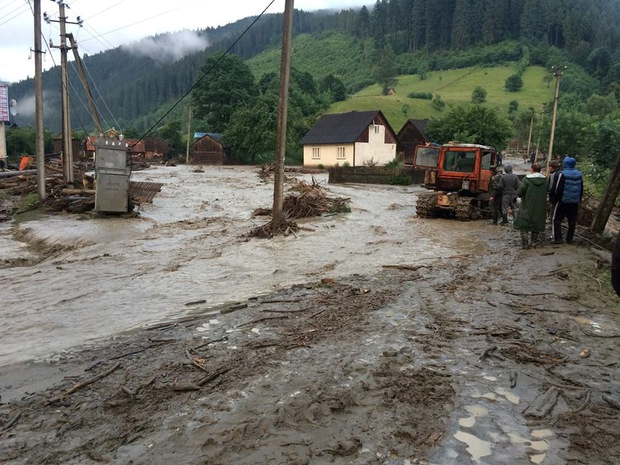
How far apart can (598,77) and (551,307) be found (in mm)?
144772

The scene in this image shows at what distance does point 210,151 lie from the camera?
7219 cm

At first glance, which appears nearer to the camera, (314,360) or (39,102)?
(314,360)

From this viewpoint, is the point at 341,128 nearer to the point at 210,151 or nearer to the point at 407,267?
the point at 210,151

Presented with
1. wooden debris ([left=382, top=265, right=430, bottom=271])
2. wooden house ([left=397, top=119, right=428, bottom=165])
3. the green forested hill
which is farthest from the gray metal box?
the green forested hill

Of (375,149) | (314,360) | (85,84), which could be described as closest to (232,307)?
(314,360)

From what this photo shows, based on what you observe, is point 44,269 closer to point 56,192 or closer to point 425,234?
point 425,234

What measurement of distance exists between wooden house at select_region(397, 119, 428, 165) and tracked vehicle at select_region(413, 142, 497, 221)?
50.2 m

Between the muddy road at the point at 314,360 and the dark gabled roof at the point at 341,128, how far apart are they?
1864 inches

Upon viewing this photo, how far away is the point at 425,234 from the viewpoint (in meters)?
15.6

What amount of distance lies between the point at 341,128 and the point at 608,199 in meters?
51.4

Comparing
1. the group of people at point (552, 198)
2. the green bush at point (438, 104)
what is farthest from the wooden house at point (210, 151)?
the group of people at point (552, 198)

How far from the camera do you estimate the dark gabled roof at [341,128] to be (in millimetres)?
57828

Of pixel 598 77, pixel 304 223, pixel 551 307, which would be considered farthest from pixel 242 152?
pixel 598 77

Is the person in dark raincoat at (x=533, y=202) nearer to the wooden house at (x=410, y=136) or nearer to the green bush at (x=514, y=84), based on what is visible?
the wooden house at (x=410, y=136)
